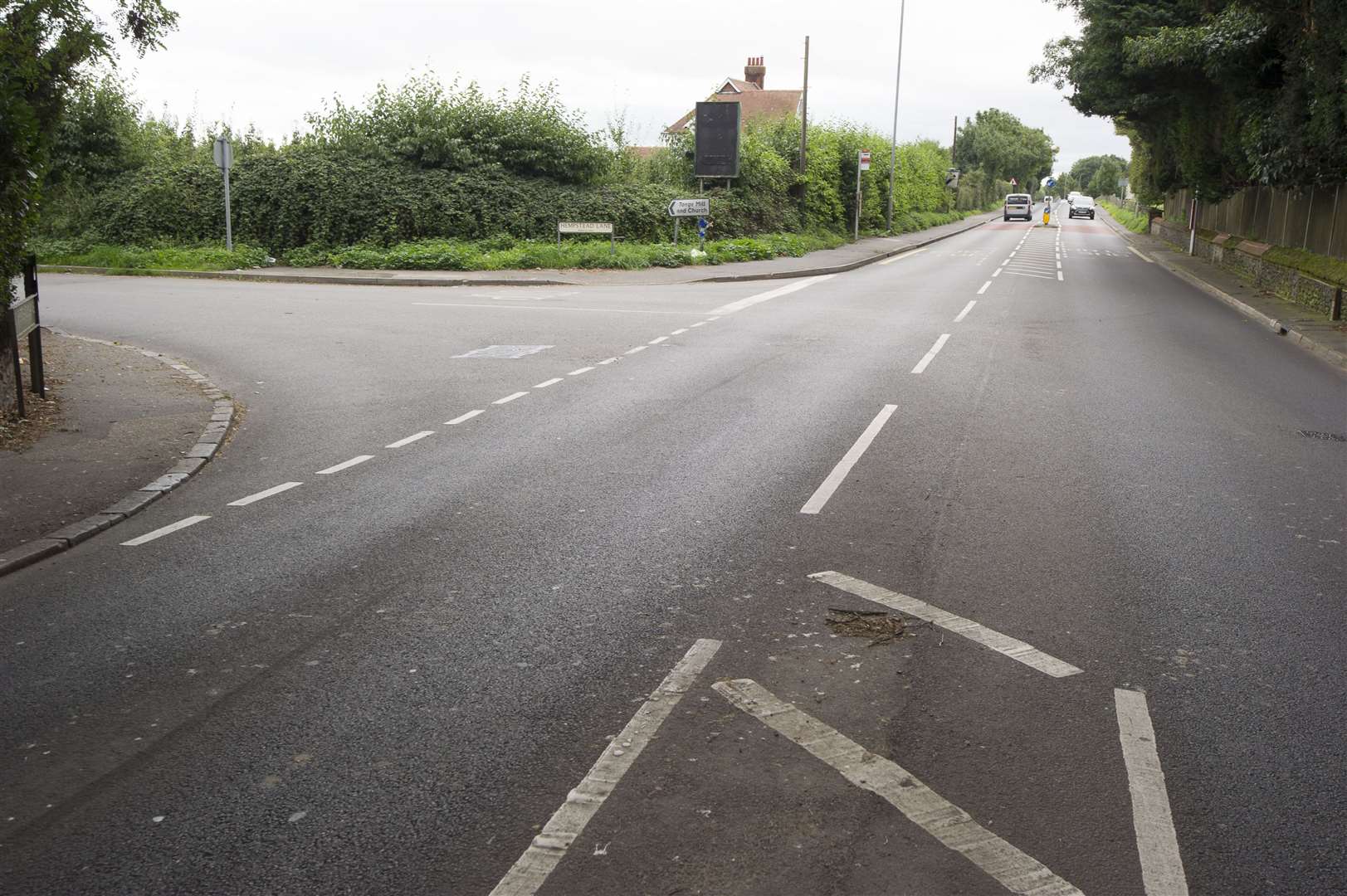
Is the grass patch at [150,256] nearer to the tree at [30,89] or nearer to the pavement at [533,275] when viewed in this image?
the pavement at [533,275]

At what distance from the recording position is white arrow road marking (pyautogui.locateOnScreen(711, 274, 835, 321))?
20.5 m

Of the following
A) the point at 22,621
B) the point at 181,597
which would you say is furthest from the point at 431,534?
the point at 22,621

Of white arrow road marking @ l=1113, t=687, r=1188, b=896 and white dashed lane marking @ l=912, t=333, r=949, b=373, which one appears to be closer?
white arrow road marking @ l=1113, t=687, r=1188, b=896

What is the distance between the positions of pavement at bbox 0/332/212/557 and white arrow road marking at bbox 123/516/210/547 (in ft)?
1.82

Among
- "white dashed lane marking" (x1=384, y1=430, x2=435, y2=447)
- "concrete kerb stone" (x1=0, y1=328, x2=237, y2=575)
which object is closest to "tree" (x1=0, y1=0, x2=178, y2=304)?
"concrete kerb stone" (x1=0, y1=328, x2=237, y2=575)

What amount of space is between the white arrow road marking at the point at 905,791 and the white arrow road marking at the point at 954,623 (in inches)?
46.3

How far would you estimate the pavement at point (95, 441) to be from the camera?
7406mm

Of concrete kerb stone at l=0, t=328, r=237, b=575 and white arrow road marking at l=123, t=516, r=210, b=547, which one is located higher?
concrete kerb stone at l=0, t=328, r=237, b=575

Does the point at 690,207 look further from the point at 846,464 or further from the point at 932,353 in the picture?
the point at 846,464

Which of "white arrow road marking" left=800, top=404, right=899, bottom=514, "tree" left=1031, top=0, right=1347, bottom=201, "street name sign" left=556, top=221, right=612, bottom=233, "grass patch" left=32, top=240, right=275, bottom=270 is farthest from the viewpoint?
"street name sign" left=556, top=221, right=612, bottom=233

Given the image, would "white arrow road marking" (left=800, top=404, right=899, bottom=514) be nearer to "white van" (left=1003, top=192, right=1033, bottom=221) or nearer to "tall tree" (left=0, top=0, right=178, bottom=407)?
"tall tree" (left=0, top=0, right=178, bottom=407)

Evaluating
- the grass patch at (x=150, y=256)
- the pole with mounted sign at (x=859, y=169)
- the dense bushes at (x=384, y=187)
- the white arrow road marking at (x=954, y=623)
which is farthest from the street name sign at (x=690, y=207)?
the white arrow road marking at (x=954, y=623)

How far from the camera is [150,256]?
29031mm

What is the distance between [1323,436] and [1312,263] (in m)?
15.0
